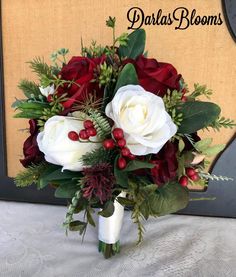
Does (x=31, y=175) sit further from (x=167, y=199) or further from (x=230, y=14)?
(x=230, y=14)

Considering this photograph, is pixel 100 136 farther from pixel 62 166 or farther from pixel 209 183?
pixel 209 183

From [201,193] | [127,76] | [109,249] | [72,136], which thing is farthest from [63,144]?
[201,193]

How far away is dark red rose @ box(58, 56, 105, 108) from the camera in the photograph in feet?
1.41

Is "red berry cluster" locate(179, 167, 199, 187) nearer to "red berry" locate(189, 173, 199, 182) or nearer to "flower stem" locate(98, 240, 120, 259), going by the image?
"red berry" locate(189, 173, 199, 182)

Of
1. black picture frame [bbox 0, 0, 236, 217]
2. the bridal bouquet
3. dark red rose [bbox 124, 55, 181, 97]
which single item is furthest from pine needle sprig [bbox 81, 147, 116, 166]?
black picture frame [bbox 0, 0, 236, 217]

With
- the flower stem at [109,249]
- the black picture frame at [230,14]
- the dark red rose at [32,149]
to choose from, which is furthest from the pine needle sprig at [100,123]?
the black picture frame at [230,14]

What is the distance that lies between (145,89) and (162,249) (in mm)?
313

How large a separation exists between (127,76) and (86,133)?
0.30 ft

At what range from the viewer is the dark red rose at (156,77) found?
436 mm

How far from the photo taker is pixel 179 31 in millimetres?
625

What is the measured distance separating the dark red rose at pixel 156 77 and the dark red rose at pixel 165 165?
77 millimetres

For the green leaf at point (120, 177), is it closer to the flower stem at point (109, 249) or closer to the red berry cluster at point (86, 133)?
the red berry cluster at point (86, 133)

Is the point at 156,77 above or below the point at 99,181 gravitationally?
above

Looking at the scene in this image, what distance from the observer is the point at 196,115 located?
0.44 meters
